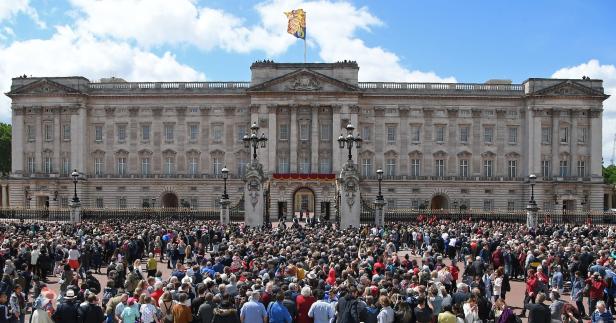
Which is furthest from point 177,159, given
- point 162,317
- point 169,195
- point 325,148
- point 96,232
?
point 162,317

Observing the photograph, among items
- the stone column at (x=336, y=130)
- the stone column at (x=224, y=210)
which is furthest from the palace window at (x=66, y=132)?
the stone column at (x=224, y=210)

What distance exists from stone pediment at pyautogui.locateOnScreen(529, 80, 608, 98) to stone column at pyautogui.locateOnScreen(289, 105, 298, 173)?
86.6 feet

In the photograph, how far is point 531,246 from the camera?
85.4ft

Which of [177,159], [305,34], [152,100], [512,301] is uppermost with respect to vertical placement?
[305,34]

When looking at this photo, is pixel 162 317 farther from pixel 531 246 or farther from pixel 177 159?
pixel 177 159

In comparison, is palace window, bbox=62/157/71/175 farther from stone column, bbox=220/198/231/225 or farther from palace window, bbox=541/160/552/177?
palace window, bbox=541/160/552/177

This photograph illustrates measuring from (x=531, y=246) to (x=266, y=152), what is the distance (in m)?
47.7

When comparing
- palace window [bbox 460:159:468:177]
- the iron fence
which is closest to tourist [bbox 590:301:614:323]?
the iron fence

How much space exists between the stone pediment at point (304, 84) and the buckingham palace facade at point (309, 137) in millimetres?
120

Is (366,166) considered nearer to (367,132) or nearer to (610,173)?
(367,132)

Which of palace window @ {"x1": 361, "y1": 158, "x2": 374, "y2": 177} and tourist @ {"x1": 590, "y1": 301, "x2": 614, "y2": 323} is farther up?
palace window @ {"x1": 361, "y1": 158, "x2": 374, "y2": 177}

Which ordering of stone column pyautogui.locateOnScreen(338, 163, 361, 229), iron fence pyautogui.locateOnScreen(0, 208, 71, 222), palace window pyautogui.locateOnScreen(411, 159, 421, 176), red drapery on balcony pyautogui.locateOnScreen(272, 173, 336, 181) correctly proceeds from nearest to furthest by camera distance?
stone column pyautogui.locateOnScreen(338, 163, 361, 229) → iron fence pyautogui.locateOnScreen(0, 208, 71, 222) → red drapery on balcony pyautogui.locateOnScreen(272, 173, 336, 181) → palace window pyautogui.locateOnScreen(411, 159, 421, 176)

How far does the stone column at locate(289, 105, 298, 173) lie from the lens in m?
71.6

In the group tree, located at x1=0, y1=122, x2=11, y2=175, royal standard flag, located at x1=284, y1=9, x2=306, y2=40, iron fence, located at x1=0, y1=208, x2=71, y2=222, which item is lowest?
iron fence, located at x1=0, y1=208, x2=71, y2=222
